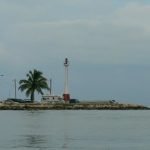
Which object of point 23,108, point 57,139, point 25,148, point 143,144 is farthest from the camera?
point 23,108

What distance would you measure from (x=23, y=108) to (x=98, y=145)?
10655 cm

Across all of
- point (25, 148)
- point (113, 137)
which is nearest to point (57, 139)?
point (113, 137)

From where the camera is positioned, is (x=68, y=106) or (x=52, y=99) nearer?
(x=68, y=106)

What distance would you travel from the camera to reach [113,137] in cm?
6406

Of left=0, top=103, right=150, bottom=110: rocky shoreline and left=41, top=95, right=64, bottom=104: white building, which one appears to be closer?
left=0, top=103, right=150, bottom=110: rocky shoreline

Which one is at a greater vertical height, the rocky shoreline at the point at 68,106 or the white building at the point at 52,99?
the white building at the point at 52,99

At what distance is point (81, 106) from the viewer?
6678 inches

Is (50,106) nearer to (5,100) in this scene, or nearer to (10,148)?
(5,100)

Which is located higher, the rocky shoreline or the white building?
the white building

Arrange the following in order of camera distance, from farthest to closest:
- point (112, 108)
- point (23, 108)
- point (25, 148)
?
point (112, 108), point (23, 108), point (25, 148)

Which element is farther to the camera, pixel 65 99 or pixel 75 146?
pixel 65 99

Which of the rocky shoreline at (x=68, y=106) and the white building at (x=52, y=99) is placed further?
the white building at (x=52, y=99)

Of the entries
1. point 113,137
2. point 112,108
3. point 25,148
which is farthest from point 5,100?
point 25,148

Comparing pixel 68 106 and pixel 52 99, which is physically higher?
pixel 52 99
